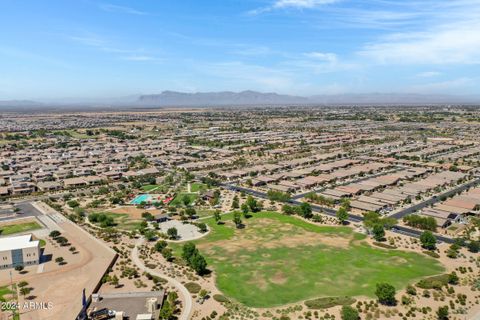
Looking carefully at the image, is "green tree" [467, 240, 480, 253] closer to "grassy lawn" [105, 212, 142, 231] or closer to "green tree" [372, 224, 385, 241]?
"green tree" [372, 224, 385, 241]

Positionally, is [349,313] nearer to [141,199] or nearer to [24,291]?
[24,291]

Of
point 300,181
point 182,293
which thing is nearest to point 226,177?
point 300,181

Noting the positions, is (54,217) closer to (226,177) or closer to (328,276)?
(226,177)

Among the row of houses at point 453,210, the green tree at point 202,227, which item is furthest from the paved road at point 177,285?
the row of houses at point 453,210

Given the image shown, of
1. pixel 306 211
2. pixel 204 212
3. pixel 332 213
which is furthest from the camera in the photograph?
pixel 204 212

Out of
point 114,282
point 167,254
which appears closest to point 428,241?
point 167,254

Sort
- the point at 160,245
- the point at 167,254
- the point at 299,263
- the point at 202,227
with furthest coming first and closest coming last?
the point at 202,227 → the point at 160,245 → the point at 167,254 → the point at 299,263
